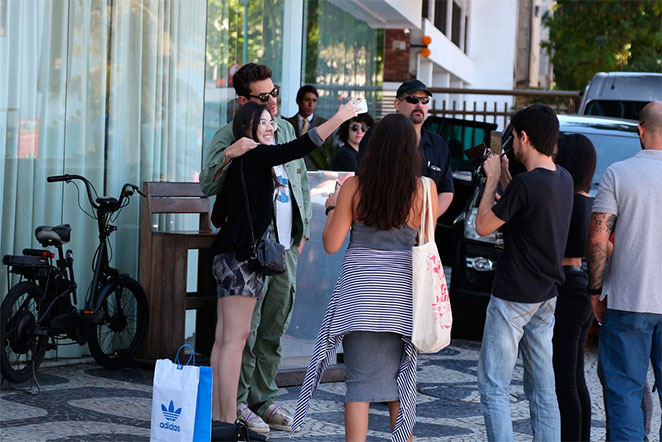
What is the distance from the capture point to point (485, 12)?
33.3 meters

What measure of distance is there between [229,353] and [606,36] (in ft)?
74.0

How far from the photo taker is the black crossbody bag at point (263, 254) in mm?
5367

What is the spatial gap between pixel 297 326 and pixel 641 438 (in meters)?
2.75

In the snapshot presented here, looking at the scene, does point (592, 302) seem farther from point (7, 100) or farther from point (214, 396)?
point (7, 100)

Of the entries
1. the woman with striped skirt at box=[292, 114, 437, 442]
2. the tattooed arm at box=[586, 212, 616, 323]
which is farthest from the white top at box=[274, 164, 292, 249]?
the tattooed arm at box=[586, 212, 616, 323]

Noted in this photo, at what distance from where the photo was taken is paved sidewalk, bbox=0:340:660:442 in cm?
579

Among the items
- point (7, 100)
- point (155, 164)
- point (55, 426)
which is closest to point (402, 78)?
point (155, 164)

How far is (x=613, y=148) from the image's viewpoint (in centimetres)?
965

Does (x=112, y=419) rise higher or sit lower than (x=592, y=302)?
lower

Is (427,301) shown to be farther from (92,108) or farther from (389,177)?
(92,108)

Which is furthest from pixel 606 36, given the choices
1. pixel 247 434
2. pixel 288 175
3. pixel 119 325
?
pixel 247 434

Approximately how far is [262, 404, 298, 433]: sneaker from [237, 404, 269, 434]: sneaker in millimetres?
129

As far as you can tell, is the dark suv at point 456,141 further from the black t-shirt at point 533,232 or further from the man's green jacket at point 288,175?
the black t-shirt at point 533,232

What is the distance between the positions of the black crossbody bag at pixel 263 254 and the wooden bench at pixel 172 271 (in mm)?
1907
